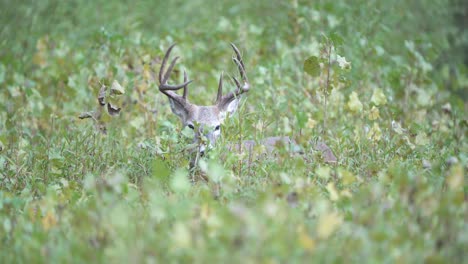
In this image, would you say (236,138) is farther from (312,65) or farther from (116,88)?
(116,88)

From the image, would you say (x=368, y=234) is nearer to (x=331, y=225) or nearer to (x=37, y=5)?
(x=331, y=225)

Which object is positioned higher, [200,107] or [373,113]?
[373,113]

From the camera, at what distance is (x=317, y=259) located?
308 centimetres

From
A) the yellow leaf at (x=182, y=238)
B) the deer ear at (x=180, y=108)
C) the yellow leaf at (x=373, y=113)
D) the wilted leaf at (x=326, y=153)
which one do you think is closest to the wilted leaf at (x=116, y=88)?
the deer ear at (x=180, y=108)

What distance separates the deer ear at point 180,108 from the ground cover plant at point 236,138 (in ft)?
0.67

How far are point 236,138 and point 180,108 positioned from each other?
1407 millimetres

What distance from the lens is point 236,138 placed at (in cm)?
540

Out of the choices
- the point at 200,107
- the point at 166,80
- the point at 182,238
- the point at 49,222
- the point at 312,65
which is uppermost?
the point at 312,65

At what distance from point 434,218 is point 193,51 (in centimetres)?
632

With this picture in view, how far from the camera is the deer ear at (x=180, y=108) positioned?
260 inches

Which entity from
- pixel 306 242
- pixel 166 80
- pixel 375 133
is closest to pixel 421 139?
pixel 375 133

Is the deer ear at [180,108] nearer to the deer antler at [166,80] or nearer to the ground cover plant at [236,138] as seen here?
the deer antler at [166,80]

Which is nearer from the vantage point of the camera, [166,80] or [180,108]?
[166,80]

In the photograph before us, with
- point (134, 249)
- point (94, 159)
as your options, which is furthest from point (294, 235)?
point (94, 159)
